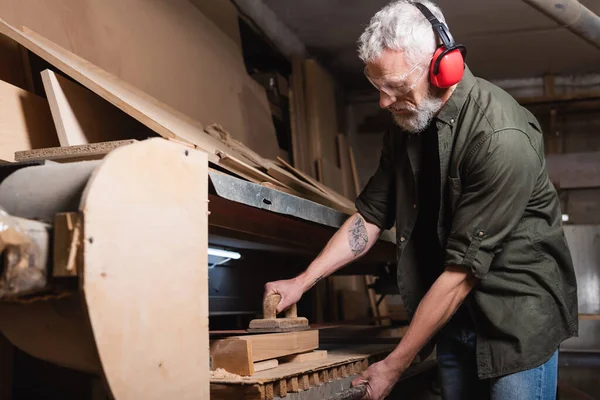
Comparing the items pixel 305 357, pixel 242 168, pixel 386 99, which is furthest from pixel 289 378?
pixel 386 99

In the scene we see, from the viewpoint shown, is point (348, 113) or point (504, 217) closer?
point (504, 217)

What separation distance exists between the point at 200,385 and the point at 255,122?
3.00 m

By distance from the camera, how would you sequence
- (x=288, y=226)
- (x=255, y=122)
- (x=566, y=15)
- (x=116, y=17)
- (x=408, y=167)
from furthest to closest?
(x=255, y=122) → (x=566, y=15) → (x=116, y=17) → (x=288, y=226) → (x=408, y=167)

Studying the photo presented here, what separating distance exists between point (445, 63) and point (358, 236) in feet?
→ 2.51

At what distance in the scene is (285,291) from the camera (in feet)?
7.34

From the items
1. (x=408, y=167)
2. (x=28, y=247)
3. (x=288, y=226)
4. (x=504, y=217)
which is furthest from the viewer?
(x=288, y=226)

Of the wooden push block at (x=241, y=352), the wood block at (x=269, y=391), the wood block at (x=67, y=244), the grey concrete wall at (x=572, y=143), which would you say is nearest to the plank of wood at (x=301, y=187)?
the wooden push block at (x=241, y=352)

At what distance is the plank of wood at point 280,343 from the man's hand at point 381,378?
0.69 feet

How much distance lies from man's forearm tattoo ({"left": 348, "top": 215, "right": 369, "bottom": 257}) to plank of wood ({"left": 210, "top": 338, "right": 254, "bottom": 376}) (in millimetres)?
814

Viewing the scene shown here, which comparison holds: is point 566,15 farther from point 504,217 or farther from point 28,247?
point 28,247

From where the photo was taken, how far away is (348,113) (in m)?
6.91

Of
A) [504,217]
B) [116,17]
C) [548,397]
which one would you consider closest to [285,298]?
[504,217]

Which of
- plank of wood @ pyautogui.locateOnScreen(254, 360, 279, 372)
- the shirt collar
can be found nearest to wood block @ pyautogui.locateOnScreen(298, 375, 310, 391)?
plank of wood @ pyautogui.locateOnScreen(254, 360, 279, 372)

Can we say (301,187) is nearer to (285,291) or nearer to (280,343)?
(285,291)
